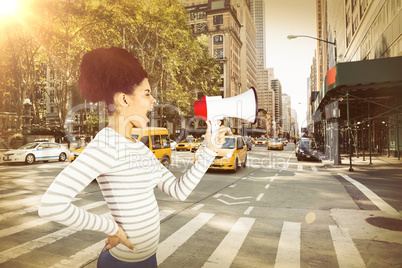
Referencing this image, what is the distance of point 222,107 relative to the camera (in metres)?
2.10

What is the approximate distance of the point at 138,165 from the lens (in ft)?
5.78

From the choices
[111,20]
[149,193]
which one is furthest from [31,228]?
[111,20]

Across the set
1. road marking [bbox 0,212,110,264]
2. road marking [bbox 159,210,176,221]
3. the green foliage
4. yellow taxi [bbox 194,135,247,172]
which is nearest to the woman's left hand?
road marking [bbox 0,212,110,264]

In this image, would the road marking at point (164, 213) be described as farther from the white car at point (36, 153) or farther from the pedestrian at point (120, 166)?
the white car at point (36, 153)

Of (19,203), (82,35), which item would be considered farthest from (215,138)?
(82,35)

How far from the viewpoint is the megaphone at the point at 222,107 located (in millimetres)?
2090

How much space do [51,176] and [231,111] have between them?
12833mm

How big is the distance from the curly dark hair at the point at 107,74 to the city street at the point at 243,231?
10.6 feet

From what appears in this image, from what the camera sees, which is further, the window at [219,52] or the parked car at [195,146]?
Answer: the window at [219,52]

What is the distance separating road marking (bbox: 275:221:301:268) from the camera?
168 inches

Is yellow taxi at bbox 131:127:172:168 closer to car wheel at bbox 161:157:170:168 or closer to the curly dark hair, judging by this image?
car wheel at bbox 161:157:170:168

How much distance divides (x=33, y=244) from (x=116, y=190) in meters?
4.33

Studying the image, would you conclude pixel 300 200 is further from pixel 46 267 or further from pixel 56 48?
pixel 56 48

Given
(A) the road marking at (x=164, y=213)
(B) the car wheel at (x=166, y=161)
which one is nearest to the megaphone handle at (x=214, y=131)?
(A) the road marking at (x=164, y=213)
